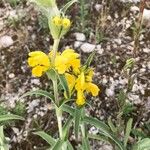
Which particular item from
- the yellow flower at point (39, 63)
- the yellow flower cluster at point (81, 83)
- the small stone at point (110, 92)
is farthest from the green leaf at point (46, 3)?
the small stone at point (110, 92)

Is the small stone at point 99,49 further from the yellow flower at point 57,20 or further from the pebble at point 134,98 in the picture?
the yellow flower at point 57,20

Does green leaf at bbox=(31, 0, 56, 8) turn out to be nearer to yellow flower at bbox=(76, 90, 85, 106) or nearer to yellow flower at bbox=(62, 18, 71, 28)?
yellow flower at bbox=(62, 18, 71, 28)

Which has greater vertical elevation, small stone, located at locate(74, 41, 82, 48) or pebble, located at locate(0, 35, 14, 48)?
pebble, located at locate(0, 35, 14, 48)

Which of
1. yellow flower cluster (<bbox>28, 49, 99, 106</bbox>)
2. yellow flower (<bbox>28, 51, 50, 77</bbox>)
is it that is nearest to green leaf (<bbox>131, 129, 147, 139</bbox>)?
yellow flower cluster (<bbox>28, 49, 99, 106</bbox>)

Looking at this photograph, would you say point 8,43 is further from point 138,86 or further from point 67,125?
point 67,125

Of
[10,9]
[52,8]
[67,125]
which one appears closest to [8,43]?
[10,9]

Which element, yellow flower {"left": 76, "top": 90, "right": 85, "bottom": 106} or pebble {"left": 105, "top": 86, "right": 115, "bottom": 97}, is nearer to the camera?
yellow flower {"left": 76, "top": 90, "right": 85, "bottom": 106}

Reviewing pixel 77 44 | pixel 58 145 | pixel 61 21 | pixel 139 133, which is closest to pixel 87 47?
pixel 77 44
